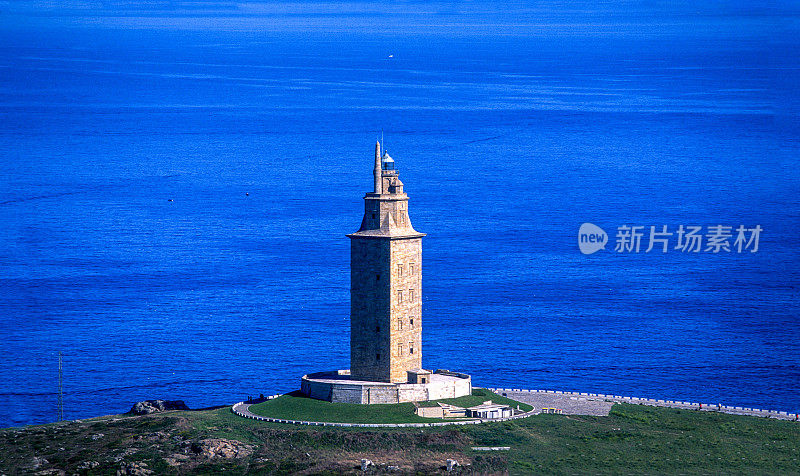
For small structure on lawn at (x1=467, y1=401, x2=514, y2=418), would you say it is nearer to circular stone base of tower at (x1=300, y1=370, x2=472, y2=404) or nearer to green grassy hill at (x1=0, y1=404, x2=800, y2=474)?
green grassy hill at (x1=0, y1=404, x2=800, y2=474)

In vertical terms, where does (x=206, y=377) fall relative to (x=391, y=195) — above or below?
below

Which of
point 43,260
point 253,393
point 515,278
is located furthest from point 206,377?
point 43,260

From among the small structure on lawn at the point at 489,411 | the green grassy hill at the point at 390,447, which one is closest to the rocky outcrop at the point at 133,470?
the green grassy hill at the point at 390,447

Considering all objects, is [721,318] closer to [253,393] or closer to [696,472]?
[253,393]

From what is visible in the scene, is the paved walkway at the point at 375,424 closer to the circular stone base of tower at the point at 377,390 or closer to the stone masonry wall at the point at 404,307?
the circular stone base of tower at the point at 377,390

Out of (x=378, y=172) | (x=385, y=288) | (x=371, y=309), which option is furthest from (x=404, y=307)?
(x=378, y=172)

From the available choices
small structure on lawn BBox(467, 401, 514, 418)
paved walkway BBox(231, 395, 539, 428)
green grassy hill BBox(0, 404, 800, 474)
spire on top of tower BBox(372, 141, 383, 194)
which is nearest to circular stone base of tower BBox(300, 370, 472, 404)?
small structure on lawn BBox(467, 401, 514, 418)

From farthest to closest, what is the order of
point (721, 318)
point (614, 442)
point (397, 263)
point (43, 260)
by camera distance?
1. point (43, 260)
2. point (721, 318)
3. point (397, 263)
4. point (614, 442)
